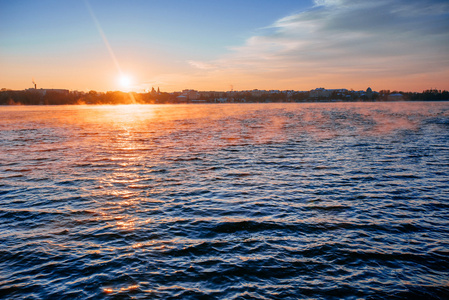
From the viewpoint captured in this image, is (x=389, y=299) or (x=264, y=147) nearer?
(x=389, y=299)

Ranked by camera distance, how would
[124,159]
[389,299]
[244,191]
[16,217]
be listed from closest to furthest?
[389,299] → [16,217] → [244,191] → [124,159]

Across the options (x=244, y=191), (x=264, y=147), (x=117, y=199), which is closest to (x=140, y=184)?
(x=117, y=199)

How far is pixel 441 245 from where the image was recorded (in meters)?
13.1

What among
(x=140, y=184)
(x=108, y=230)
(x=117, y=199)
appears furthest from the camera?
(x=140, y=184)

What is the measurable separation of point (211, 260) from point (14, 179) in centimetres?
1938

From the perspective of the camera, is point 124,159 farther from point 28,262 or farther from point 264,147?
point 28,262

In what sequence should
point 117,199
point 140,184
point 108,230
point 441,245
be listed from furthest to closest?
point 140,184 < point 117,199 < point 108,230 < point 441,245

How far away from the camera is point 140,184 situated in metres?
23.0

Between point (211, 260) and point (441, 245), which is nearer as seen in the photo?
point (211, 260)

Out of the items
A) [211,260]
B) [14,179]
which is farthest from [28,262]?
[14,179]

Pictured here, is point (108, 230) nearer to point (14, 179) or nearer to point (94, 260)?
point (94, 260)

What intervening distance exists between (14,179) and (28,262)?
15.0 m

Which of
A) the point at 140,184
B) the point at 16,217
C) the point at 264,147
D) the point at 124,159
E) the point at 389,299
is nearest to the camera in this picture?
the point at 389,299

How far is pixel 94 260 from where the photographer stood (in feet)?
39.5
